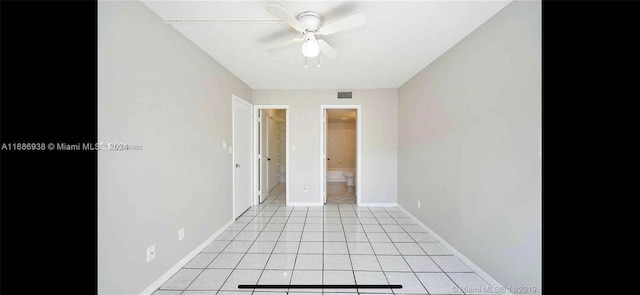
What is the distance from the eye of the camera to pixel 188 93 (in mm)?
2320

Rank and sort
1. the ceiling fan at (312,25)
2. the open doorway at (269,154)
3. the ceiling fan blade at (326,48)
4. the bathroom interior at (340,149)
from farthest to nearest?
the bathroom interior at (340,149) → the open doorway at (269,154) → the ceiling fan blade at (326,48) → the ceiling fan at (312,25)

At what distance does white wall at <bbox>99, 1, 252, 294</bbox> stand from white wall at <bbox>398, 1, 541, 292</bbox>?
271cm

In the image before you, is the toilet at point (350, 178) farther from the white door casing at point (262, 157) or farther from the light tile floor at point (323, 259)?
the light tile floor at point (323, 259)

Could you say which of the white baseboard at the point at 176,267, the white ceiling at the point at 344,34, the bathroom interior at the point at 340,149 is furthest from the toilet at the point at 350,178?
the white baseboard at the point at 176,267

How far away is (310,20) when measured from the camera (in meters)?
1.82

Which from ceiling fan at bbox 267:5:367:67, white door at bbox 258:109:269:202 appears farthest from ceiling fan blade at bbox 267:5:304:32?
white door at bbox 258:109:269:202

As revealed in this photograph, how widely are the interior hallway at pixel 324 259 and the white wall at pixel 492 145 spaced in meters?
Answer: 0.32

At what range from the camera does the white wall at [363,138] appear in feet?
14.4

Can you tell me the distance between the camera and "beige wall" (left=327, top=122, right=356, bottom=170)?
8039mm

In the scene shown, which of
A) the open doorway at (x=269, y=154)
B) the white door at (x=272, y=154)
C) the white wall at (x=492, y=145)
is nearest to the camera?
the white wall at (x=492, y=145)

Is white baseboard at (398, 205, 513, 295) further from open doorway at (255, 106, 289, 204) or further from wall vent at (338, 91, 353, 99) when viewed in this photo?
open doorway at (255, 106, 289, 204)

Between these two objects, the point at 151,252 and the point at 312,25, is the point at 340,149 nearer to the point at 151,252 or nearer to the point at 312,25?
the point at 312,25

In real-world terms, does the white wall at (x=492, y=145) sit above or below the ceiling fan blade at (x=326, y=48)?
below
